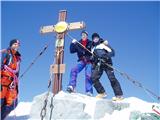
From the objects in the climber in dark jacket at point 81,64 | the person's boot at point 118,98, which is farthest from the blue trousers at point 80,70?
the person's boot at point 118,98

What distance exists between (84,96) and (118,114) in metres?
1.37

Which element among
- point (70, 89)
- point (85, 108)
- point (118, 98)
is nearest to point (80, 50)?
point (70, 89)

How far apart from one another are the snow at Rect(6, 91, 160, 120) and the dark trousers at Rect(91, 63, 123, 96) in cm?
48

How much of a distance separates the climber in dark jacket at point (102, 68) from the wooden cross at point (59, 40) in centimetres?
90

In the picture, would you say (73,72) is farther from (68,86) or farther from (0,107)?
(0,107)

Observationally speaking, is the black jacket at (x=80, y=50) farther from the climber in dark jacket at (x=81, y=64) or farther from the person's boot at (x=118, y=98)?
the person's boot at (x=118, y=98)

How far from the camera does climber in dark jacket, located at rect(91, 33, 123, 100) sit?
32.2 ft

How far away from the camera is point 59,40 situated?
1069 cm

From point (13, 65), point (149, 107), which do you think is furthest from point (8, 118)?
point (149, 107)

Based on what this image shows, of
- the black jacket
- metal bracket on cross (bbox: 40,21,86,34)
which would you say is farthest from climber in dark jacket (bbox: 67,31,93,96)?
metal bracket on cross (bbox: 40,21,86,34)

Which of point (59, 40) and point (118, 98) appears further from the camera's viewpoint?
point (59, 40)

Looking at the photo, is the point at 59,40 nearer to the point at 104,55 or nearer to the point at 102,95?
the point at 104,55

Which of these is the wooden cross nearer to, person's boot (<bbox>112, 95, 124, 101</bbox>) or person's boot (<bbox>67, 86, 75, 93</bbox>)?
person's boot (<bbox>67, 86, 75, 93</bbox>)

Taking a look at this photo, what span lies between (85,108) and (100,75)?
1514mm
